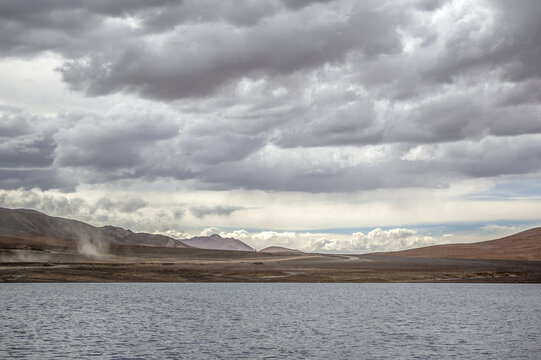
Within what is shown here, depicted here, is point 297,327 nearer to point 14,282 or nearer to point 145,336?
point 145,336

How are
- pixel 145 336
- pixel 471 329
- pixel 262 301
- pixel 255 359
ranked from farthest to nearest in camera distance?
pixel 262 301, pixel 471 329, pixel 145 336, pixel 255 359

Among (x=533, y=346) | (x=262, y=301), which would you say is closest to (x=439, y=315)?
(x=533, y=346)

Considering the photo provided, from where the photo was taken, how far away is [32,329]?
66312 mm

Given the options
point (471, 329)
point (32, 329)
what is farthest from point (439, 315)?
point (32, 329)

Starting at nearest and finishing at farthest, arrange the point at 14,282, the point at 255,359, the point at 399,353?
the point at 255,359 → the point at 399,353 → the point at 14,282

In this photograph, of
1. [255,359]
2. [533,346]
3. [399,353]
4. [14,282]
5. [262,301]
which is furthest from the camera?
[14,282]

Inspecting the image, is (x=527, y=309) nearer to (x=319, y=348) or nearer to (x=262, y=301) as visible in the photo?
(x=262, y=301)

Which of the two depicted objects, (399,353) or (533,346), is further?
(533,346)

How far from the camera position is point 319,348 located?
55.6m

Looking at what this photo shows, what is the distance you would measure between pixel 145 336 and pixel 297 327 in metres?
18.4

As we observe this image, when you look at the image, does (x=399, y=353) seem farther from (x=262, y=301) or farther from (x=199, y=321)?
(x=262, y=301)

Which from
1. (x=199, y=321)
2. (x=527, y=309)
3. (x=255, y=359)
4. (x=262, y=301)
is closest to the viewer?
(x=255, y=359)

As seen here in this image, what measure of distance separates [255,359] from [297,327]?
24.1 metres

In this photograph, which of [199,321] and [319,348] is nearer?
[319,348]
